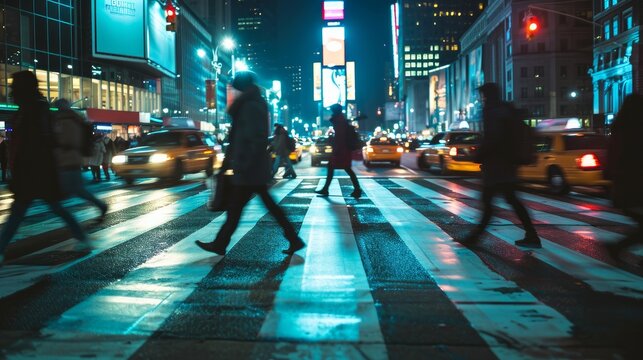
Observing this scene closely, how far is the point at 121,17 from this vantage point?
5384 centimetres

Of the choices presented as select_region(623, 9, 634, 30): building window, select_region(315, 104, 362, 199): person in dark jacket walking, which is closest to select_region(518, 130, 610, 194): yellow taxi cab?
select_region(315, 104, 362, 199): person in dark jacket walking

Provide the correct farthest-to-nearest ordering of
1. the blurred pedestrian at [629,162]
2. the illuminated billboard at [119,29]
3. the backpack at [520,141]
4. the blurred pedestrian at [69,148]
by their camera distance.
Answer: the illuminated billboard at [119,29] → the backpack at [520,141] → the blurred pedestrian at [69,148] → the blurred pedestrian at [629,162]

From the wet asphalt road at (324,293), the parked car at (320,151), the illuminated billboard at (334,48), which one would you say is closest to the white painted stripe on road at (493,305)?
the wet asphalt road at (324,293)

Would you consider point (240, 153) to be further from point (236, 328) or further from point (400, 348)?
point (400, 348)

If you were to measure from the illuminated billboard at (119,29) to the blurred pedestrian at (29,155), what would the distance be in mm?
47981

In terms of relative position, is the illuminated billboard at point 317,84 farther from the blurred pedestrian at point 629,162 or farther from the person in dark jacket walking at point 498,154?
the blurred pedestrian at point 629,162

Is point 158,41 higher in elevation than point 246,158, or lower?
higher

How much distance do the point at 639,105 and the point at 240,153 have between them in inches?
149

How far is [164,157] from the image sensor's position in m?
17.1

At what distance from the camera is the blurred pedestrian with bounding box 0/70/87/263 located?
567 cm

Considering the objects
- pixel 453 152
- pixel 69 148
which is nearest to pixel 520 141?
pixel 69 148

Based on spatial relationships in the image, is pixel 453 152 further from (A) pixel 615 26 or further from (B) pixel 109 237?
(A) pixel 615 26

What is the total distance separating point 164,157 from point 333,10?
11524cm

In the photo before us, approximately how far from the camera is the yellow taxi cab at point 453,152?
64.6ft
